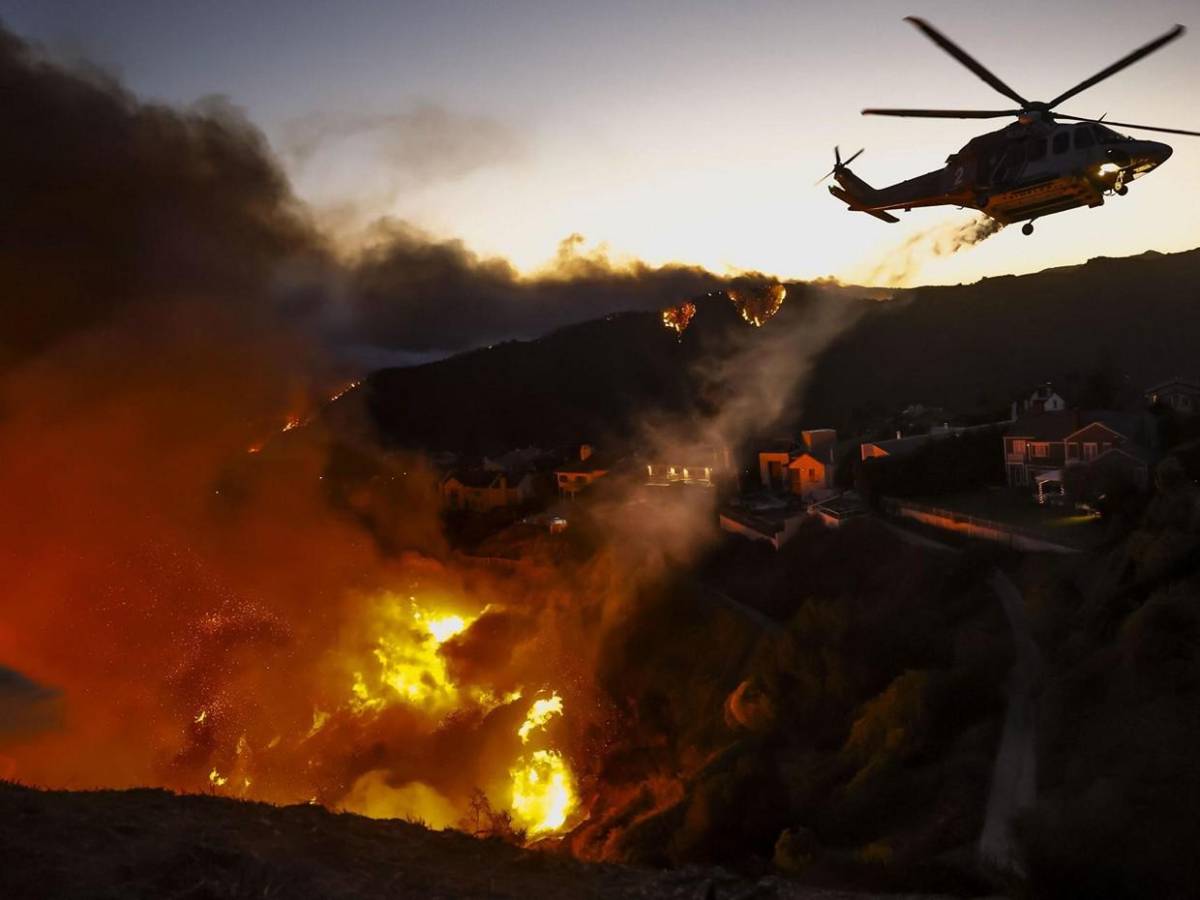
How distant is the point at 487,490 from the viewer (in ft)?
178

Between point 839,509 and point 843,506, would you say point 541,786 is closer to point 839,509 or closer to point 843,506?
point 839,509

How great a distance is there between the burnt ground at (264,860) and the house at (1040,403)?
34.7 metres

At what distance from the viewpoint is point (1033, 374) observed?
3246 inches

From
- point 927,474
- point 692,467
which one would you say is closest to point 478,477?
point 692,467

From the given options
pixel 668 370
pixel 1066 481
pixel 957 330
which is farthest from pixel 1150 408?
pixel 668 370

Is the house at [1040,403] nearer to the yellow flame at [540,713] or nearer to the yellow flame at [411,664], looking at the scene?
the yellow flame at [540,713]

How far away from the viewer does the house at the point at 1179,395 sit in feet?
110

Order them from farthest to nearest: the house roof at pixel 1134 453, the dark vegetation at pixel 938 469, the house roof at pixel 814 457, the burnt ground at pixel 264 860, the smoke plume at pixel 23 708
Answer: the house roof at pixel 814 457 → the dark vegetation at pixel 938 469 → the house roof at pixel 1134 453 → the smoke plume at pixel 23 708 → the burnt ground at pixel 264 860

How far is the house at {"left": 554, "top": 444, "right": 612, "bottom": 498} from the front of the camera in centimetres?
5234

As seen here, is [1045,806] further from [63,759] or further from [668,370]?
[668,370]

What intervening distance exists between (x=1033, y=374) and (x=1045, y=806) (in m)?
81.7

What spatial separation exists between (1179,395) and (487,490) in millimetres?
37267

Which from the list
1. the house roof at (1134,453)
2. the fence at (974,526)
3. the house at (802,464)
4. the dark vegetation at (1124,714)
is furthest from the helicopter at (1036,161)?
the house at (802,464)

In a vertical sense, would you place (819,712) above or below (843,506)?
below
